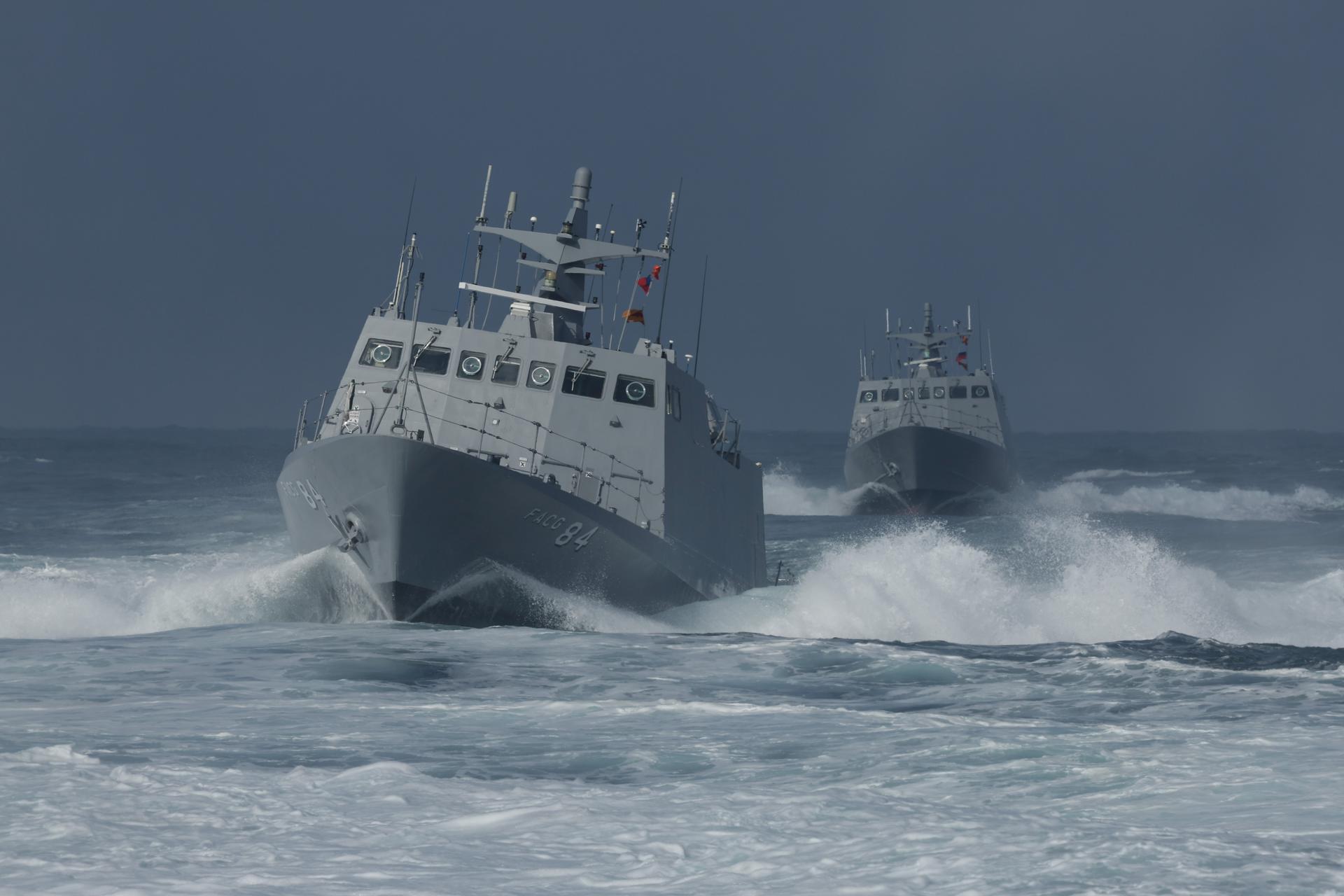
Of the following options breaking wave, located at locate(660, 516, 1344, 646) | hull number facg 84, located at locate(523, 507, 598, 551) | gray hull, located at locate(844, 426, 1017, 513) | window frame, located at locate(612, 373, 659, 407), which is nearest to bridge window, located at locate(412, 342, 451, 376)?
window frame, located at locate(612, 373, 659, 407)

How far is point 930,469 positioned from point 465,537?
3336 cm

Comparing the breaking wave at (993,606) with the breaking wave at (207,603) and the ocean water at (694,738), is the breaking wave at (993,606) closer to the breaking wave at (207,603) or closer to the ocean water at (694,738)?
the ocean water at (694,738)

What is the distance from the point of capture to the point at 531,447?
49.2ft

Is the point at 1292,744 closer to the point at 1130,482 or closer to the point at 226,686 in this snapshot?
the point at 226,686

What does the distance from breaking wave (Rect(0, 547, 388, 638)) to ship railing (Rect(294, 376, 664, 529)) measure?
60.9 inches

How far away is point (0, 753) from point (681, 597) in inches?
341

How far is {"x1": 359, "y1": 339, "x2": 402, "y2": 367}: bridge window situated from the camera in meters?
16.0

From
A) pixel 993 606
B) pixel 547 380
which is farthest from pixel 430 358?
pixel 993 606

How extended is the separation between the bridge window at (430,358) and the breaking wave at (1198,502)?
3475cm

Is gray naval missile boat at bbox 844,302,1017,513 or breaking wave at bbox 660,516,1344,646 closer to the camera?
breaking wave at bbox 660,516,1344,646

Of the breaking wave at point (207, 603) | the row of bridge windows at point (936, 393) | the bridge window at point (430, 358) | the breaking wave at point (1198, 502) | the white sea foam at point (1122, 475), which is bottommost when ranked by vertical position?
the breaking wave at point (207, 603)

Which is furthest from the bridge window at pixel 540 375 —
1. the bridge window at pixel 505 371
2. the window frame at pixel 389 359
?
the window frame at pixel 389 359

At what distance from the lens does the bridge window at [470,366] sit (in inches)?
615

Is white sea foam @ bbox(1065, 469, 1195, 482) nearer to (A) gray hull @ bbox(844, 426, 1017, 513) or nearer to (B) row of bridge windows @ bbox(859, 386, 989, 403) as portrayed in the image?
(B) row of bridge windows @ bbox(859, 386, 989, 403)
